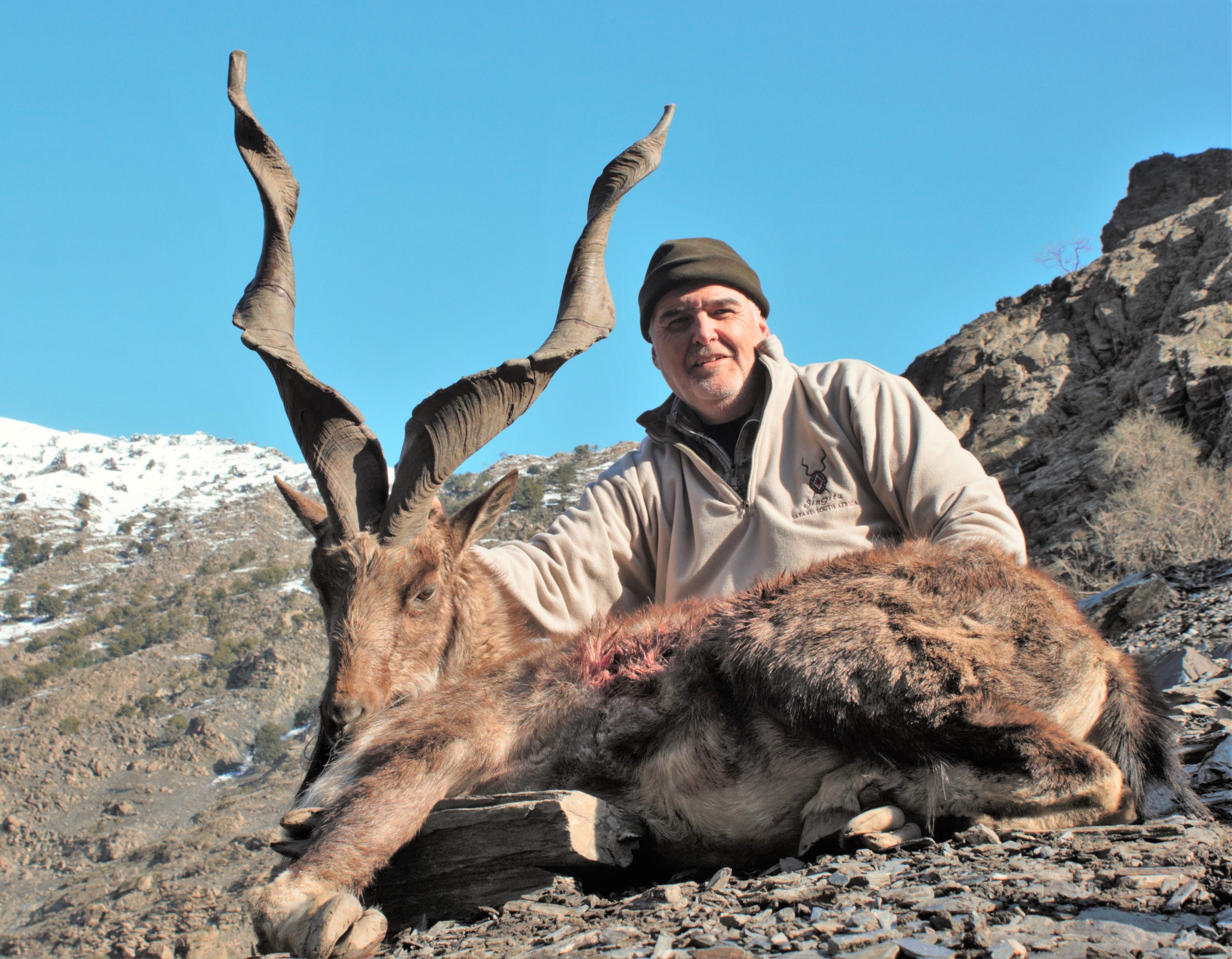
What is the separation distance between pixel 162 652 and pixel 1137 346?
182 ft

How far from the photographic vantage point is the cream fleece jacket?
15.1 ft

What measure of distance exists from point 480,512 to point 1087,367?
851 inches

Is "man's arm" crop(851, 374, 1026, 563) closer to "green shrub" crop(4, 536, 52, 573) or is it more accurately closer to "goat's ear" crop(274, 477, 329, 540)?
"goat's ear" crop(274, 477, 329, 540)

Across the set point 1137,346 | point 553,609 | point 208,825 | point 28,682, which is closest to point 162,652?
point 28,682

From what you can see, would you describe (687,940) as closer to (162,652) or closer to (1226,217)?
(1226,217)

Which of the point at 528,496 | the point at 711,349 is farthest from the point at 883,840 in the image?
the point at 528,496

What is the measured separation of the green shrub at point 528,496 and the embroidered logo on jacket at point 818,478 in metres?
37.0

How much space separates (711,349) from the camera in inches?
217

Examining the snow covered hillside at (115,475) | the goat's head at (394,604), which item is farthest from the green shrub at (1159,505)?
the snow covered hillside at (115,475)

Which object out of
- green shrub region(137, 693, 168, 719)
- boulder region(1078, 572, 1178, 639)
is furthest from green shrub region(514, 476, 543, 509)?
boulder region(1078, 572, 1178, 639)

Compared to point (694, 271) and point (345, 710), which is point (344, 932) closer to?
point (345, 710)

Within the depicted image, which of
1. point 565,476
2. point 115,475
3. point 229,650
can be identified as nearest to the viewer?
point 565,476

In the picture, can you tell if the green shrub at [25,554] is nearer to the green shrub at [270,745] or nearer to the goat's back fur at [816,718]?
the green shrub at [270,745]

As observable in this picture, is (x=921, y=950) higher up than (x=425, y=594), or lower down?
lower down
